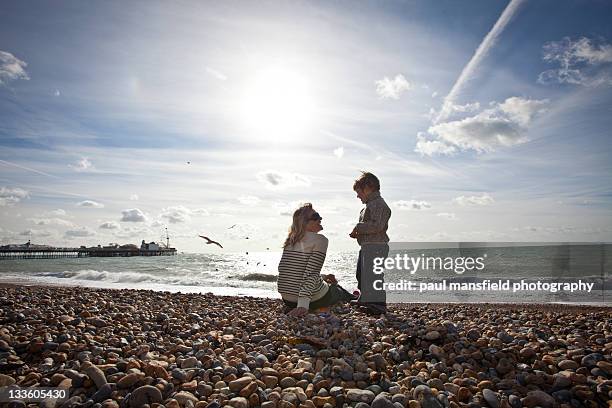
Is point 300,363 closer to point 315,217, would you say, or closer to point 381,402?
point 381,402

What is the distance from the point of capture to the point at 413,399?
238 cm

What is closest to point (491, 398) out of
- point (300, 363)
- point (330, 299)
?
A: point (300, 363)

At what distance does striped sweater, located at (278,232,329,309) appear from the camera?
489 cm

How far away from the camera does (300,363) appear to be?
3.02 metres

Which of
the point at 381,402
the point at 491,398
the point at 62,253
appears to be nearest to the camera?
the point at 381,402

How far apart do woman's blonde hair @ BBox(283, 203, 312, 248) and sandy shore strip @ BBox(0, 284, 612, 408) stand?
1095mm

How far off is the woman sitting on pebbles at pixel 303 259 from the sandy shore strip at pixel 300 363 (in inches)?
17.8

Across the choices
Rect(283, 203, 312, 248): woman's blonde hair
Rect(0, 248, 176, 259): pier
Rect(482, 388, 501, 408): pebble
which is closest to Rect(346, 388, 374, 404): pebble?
Rect(482, 388, 501, 408): pebble

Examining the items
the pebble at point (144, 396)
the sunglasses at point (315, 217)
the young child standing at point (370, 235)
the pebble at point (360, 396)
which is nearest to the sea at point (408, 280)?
the young child standing at point (370, 235)

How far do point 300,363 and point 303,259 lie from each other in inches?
79.3

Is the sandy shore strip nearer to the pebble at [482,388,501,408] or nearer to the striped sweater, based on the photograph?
the pebble at [482,388,501,408]

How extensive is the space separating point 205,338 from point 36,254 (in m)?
68.5

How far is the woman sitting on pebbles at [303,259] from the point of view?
16.1 feet

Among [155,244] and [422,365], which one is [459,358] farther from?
[155,244]
